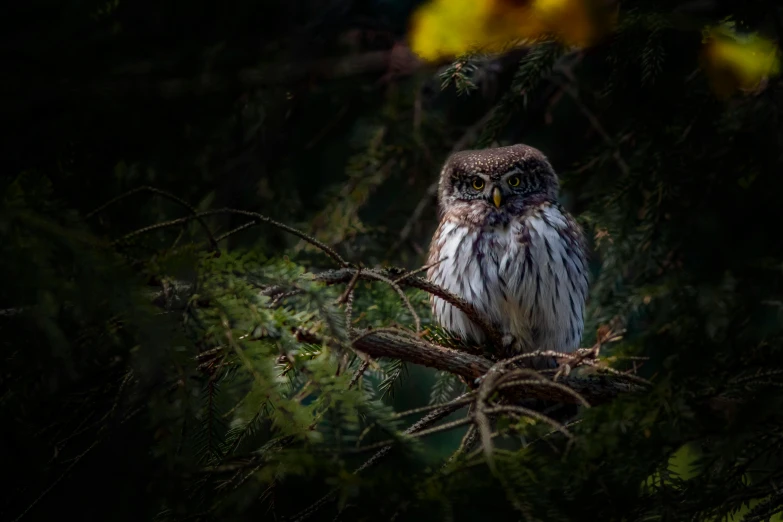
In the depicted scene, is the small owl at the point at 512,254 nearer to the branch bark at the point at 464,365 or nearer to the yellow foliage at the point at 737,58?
the branch bark at the point at 464,365

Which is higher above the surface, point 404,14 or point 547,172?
point 404,14

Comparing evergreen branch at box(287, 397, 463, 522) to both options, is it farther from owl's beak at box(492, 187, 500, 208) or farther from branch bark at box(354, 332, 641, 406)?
owl's beak at box(492, 187, 500, 208)

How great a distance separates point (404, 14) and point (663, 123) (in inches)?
64.3

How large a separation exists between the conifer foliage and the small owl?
132 mm

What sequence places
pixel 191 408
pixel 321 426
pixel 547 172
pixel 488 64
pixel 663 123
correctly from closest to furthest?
pixel 191 408 → pixel 321 426 → pixel 663 123 → pixel 547 172 → pixel 488 64

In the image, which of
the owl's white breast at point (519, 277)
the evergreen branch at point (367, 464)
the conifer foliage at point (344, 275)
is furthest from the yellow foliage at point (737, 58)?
the evergreen branch at point (367, 464)

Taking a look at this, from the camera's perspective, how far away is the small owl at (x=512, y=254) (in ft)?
9.59

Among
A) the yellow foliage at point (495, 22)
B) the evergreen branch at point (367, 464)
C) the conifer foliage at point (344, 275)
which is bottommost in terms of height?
the evergreen branch at point (367, 464)

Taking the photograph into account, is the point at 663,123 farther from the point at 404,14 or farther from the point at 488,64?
the point at 404,14

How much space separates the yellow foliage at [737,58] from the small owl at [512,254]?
806 millimetres

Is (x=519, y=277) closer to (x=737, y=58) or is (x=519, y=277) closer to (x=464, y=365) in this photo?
(x=464, y=365)

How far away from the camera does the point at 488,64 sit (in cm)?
365

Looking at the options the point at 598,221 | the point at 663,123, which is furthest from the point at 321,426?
the point at 663,123

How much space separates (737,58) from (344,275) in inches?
57.6
